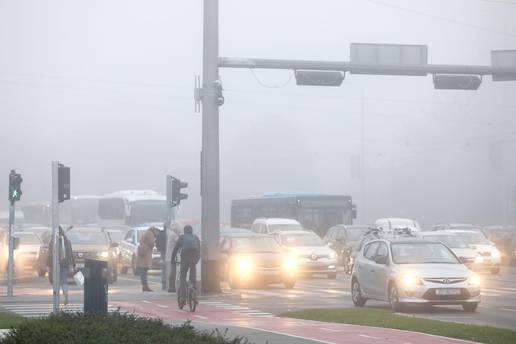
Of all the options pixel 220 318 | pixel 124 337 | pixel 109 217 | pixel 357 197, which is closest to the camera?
pixel 124 337

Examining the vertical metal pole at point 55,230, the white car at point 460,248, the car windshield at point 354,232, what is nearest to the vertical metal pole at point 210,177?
the vertical metal pole at point 55,230

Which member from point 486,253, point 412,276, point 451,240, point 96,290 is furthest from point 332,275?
point 96,290

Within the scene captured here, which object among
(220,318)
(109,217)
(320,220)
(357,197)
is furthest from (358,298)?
(357,197)

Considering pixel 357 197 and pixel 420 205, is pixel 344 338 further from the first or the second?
pixel 357 197

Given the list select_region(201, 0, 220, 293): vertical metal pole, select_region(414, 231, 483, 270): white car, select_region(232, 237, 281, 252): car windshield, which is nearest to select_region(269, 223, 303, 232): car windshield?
select_region(414, 231, 483, 270): white car

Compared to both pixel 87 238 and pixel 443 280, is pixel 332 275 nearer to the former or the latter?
pixel 87 238

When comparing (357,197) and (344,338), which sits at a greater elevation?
(357,197)

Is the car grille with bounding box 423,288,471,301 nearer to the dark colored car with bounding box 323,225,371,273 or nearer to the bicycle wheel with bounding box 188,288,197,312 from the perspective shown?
the bicycle wheel with bounding box 188,288,197,312

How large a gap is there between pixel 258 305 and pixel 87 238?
612 inches

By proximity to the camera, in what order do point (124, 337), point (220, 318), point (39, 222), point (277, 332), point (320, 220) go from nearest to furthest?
point (124, 337)
point (277, 332)
point (220, 318)
point (320, 220)
point (39, 222)

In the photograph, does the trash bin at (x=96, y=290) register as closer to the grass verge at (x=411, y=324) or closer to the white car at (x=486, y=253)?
the grass verge at (x=411, y=324)

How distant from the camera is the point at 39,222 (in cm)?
9919

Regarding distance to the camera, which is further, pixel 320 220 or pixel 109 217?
pixel 109 217

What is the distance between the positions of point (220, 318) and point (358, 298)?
500 cm
